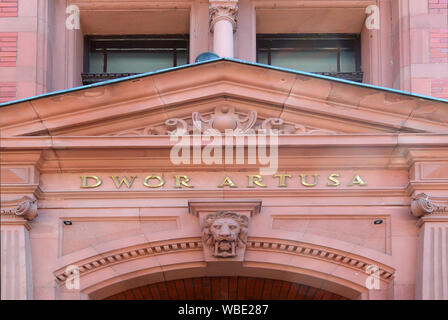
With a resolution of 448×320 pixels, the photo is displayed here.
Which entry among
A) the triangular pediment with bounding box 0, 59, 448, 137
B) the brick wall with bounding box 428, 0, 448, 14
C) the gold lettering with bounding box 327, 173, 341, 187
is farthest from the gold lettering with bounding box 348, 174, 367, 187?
the brick wall with bounding box 428, 0, 448, 14

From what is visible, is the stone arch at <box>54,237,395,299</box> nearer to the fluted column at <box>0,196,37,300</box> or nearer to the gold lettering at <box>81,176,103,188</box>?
the fluted column at <box>0,196,37,300</box>

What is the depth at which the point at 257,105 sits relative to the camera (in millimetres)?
14766

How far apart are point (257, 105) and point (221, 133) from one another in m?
0.64

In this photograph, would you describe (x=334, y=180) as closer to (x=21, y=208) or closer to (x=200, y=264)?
(x=200, y=264)

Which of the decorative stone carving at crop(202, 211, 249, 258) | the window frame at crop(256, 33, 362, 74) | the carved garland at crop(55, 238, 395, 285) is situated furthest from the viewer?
the window frame at crop(256, 33, 362, 74)

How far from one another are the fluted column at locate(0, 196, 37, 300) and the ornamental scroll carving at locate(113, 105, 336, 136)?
162 centimetres

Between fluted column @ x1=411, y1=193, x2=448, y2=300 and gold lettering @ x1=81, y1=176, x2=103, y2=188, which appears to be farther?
gold lettering @ x1=81, y1=176, x2=103, y2=188

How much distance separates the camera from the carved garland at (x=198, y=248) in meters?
14.2

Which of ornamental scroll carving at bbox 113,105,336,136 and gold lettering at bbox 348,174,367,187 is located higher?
ornamental scroll carving at bbox 113,105,336,136

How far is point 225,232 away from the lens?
45.9ft

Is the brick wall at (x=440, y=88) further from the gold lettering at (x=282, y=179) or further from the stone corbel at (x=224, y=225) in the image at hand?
the stone corbel at (x=224, y=225)

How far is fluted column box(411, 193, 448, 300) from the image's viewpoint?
44.6ft
